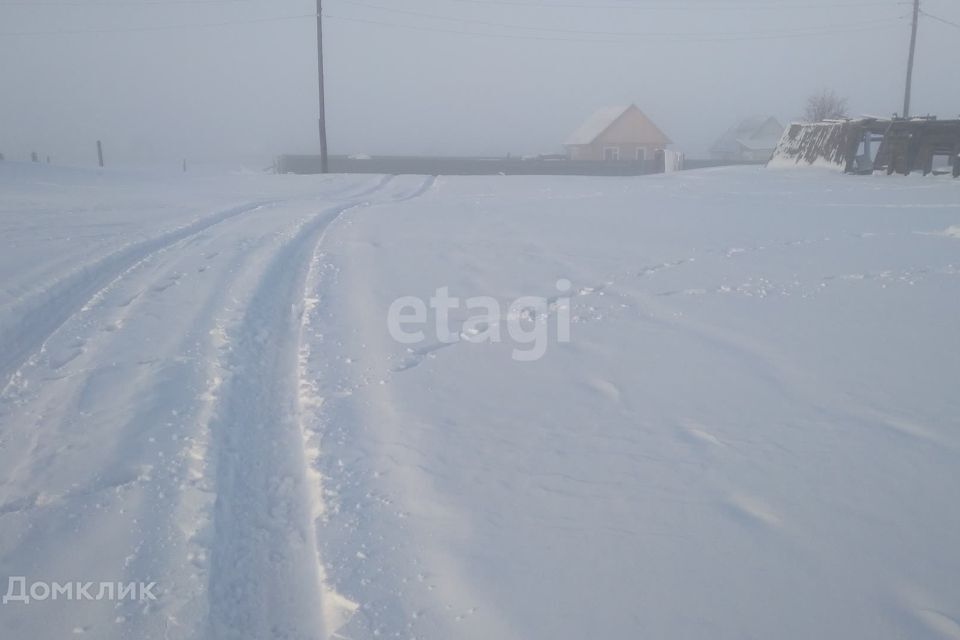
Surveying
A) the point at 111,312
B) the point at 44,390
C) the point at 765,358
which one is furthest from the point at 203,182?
the point at 765,358

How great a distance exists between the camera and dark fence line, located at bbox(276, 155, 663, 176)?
4053 centimetres

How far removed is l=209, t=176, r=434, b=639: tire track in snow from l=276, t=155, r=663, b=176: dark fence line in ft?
116

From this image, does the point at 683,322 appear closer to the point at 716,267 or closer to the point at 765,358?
the point at 765,358

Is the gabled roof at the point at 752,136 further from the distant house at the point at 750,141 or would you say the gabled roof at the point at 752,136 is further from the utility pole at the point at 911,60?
the utility pole at the point at 911,60

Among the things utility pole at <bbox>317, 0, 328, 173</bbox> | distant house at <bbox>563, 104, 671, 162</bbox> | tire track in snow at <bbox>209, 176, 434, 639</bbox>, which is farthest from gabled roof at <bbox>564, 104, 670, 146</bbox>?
tire track in snow at <bbox>209, 176, 434, 639</bbox>

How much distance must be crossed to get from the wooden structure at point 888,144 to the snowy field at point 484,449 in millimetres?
16422

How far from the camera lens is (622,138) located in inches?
2313

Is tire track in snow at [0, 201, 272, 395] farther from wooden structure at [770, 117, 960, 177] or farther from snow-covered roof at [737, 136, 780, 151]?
snow-covered roof at [737, 136, 780, 151]

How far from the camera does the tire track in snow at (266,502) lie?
3100 mm

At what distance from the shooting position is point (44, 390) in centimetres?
523

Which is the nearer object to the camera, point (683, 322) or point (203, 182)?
point (683, 322)

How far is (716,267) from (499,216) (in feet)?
19.4

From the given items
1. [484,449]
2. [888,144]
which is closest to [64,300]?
[484,449]

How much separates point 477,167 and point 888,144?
21851 mm
